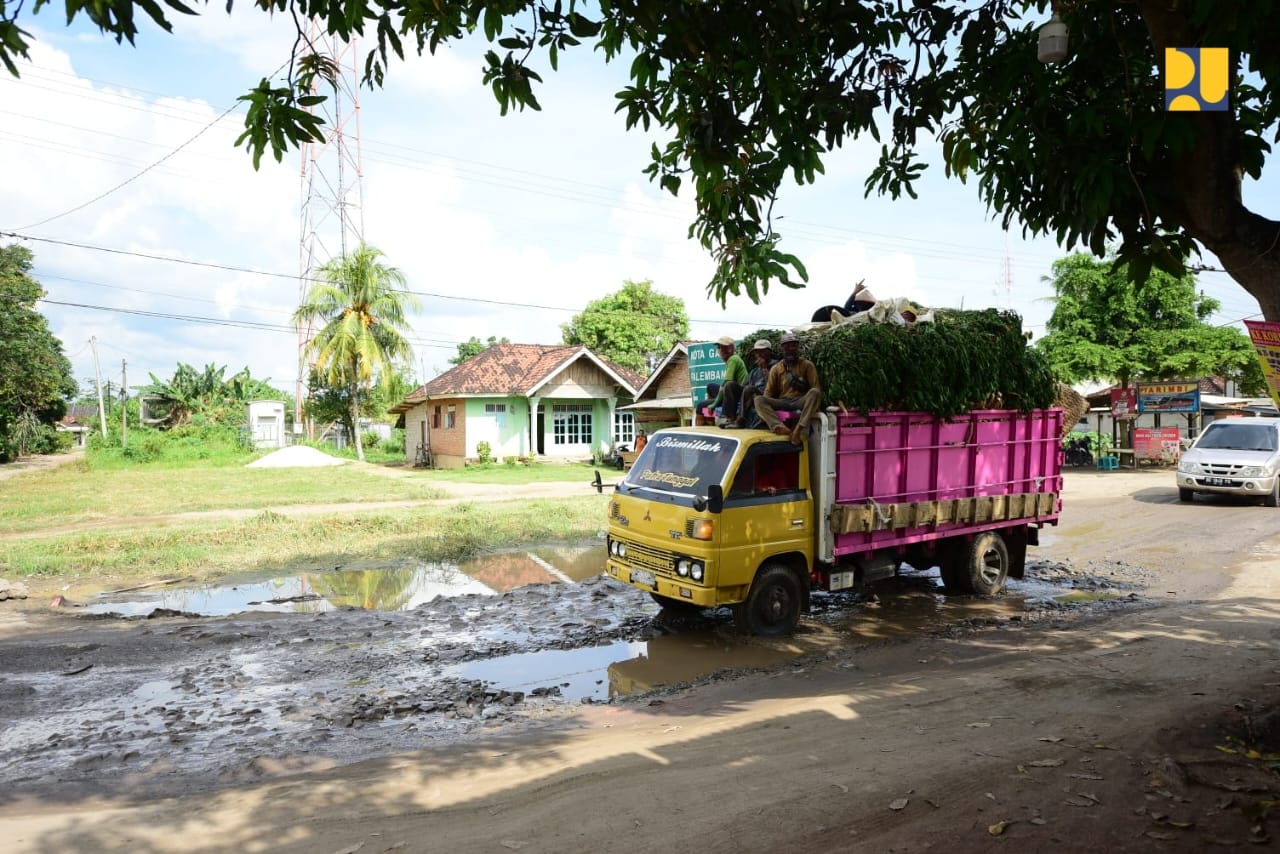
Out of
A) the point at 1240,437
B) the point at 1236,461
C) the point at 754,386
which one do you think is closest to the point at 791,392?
the point at 754,386

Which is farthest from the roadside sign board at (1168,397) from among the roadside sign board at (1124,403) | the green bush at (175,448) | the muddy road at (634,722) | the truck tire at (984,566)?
the green bush at (175,448)

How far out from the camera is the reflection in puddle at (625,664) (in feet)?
22.1

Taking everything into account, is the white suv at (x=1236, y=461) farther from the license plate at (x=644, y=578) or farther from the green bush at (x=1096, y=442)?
the license plate at (x=644, y=578)

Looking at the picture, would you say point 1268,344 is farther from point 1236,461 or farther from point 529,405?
point 529,405

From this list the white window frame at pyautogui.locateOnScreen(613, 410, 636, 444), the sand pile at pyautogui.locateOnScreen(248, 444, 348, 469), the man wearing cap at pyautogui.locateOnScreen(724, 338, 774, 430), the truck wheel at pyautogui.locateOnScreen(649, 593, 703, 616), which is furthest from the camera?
the white window frame at pyautogui.locateOnScreen(613, 410, 636, 444)

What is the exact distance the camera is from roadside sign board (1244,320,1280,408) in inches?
145

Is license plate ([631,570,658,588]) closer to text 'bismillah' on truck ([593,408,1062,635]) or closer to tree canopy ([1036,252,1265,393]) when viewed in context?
text 'bismillah' on truck ([593,408,1062,635])

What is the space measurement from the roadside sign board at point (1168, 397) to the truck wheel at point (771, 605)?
2520cm

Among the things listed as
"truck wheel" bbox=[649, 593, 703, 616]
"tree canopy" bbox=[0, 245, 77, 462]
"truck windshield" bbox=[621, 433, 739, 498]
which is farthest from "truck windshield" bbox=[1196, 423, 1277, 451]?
"tree canopy" bbox=[0, 245, 77, 462]

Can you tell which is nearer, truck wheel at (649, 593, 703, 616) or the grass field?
truck wheel at (649, 593, 703, 616)

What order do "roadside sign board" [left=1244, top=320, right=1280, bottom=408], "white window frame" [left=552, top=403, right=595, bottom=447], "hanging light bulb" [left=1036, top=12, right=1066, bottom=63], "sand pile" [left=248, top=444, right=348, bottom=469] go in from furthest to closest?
"white window frame" [left=552, top=403, right=595, bottom=447]
"sand pile" [left=248, top=444, right=348, bottom=469]
"hanging light bulb" [left=1036, top=12, right=1066, bottom=63]
"roadside sign board" [left=1244, top=320, right=1280, bottom=408]

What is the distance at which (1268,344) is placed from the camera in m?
3.74

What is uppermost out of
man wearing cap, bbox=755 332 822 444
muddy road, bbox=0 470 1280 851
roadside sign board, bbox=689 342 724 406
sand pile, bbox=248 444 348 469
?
roadside sign board, bbox=689 342 724 406

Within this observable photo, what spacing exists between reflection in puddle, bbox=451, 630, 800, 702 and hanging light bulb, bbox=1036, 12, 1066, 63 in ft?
16.7
